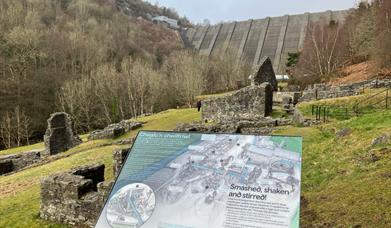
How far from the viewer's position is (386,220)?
23.7ft

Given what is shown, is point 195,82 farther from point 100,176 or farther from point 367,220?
point 367,220

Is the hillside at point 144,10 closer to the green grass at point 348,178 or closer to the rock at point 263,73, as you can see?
the rock at point 263,73

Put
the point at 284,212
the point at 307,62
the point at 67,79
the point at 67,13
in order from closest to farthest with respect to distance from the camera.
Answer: the point at 284,212 < the point at 307,62 < the point at 67,79 < the point at 67,13

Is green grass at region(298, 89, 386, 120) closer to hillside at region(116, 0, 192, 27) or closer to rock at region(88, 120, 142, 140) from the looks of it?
rock at region(88, 120, 142, 140)

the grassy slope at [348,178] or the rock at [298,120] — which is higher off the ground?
the rock at [298,120]

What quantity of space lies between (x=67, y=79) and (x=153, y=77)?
14754 mm

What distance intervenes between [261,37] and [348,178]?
4254 inches

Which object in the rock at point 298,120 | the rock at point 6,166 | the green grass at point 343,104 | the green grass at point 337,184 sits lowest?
the rock at point 6,166

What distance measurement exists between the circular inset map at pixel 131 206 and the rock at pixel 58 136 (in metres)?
25.3

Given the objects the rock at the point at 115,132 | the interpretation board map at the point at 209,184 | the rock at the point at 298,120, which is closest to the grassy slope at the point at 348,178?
the interpretation board map at the point at 209,184

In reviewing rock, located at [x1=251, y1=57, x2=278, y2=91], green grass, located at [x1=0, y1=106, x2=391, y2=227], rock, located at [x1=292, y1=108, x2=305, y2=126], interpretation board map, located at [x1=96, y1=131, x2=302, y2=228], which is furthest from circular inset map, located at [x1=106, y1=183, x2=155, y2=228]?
rock, located at [x1=251, y1=57, x2=278, y2=91]

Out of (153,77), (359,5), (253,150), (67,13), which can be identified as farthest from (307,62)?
(67,13)

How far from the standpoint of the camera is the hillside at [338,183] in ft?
26.1

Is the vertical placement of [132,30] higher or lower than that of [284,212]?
higher
